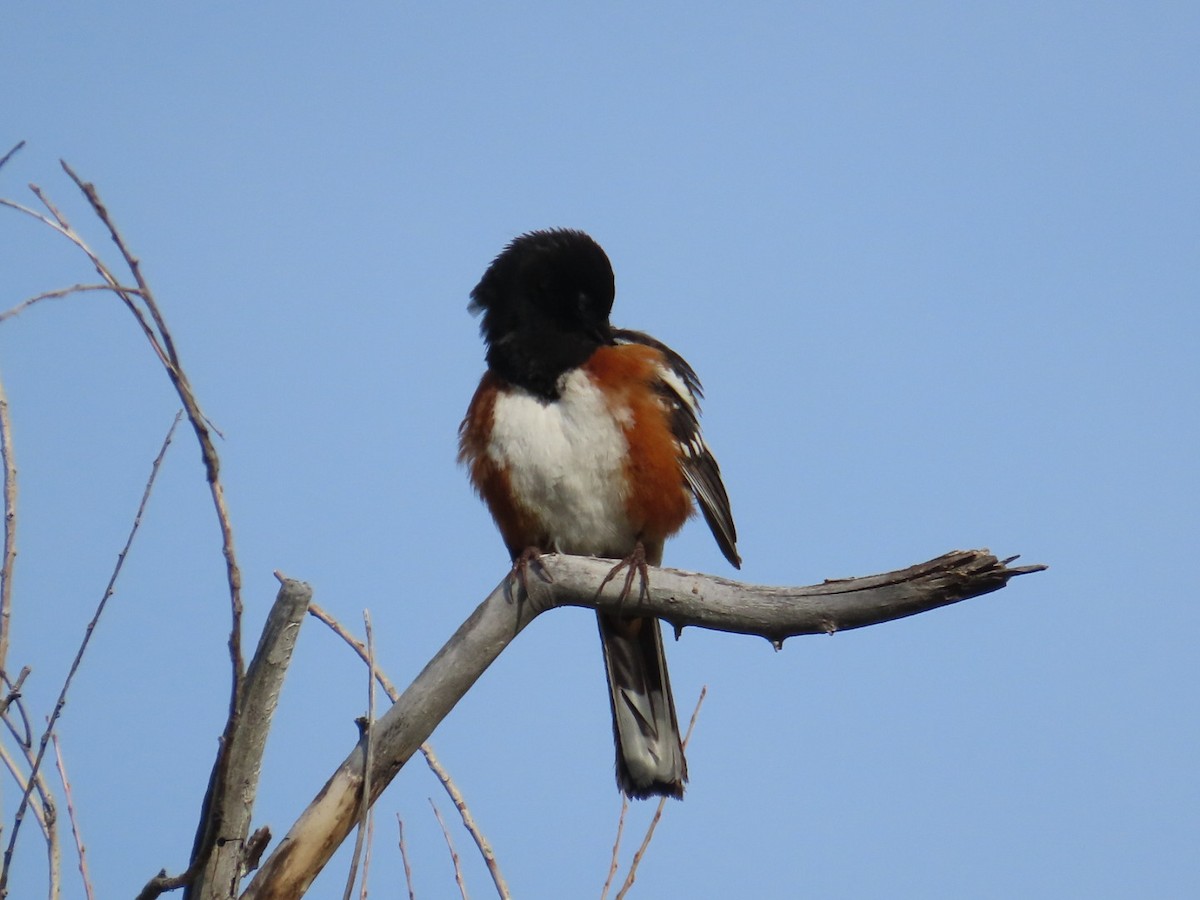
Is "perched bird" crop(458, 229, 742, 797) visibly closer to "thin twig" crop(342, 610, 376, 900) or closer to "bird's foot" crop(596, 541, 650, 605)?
"bird's foot" crop(596, 541, 650, 605)

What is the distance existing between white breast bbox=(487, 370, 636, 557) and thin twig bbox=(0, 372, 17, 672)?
1.80 m

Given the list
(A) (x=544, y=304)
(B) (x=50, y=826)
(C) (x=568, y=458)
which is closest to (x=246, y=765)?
(B) (x=50, y=826)

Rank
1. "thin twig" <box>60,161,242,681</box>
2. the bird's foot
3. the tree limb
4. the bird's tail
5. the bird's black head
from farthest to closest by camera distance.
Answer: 1. the bird's black head
2. the bird's tail
3. the bird's foot
4. the tree limb
5. "thin twig" <box>60,161,242,681</box>

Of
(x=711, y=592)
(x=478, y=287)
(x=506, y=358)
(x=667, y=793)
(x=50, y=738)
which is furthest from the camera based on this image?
(x=478, y=287)

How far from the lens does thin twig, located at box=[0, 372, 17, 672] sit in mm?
2117

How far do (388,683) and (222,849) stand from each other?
523 millimetres

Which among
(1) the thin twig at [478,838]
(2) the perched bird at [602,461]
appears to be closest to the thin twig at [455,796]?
(1) the thin twig at [478,838]

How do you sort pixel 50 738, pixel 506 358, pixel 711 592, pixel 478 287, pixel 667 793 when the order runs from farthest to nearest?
pixel 478 287, pixel 506 358, pixel 667 793, pixel 711 592, pixel 50 738

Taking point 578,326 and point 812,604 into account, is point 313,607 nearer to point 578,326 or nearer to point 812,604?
point 812,604

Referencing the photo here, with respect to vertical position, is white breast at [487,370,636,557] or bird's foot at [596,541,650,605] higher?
white breast at [487,370,636,557]

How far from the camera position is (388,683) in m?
2.69

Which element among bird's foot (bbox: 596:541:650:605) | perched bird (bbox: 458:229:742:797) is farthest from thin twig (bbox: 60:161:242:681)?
perched bird (bbox: 458:229:742:797)

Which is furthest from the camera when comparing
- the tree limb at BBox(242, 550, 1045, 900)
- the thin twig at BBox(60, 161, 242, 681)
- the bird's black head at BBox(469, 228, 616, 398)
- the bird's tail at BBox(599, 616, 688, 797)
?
the bird's black head at BBox(469, 228, 616, 398)

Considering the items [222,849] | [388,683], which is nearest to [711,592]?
[388,683]
